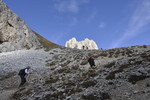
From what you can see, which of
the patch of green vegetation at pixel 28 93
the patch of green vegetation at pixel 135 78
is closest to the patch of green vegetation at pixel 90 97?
the patch of green vegetation at pixel 135 78

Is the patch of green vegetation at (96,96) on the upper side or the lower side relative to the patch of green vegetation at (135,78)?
lower

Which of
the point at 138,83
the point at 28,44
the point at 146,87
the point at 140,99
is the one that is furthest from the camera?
the point at 28,44

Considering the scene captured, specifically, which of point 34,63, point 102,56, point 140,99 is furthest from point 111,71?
point 34,63

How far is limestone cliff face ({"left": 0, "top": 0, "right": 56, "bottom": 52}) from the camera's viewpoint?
6366 cm

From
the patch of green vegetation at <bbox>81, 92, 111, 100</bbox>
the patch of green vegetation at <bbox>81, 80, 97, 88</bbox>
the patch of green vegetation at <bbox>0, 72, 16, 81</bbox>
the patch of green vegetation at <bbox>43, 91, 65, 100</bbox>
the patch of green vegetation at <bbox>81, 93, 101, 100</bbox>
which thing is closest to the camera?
the patch of green vegetation at <bbox>81, 92, 111, 100</bbox>

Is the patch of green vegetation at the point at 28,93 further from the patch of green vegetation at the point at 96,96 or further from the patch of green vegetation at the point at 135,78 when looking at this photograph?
the patch of green vegetation at the point at 135,78

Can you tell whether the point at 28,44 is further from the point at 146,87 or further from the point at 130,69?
the point at 146,87

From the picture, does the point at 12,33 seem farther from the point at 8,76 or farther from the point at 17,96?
the point at 17,96

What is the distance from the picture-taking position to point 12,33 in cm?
6688

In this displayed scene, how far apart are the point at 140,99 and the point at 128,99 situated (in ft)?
3.26

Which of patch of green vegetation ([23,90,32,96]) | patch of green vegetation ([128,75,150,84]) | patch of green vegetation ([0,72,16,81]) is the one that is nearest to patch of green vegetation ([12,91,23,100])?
patch of green vegetation ([23,90,32,96])

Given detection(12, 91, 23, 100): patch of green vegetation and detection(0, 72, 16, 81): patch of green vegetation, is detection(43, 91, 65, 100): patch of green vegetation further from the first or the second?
detection(0, 72, 16, 81): patch of green vegetation

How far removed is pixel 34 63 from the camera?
138ft

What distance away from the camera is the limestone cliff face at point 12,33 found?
63.7 m
